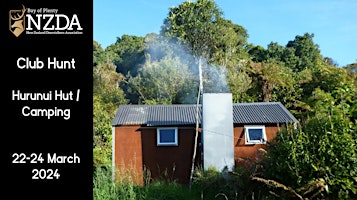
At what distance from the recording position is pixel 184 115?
13570 millimetres

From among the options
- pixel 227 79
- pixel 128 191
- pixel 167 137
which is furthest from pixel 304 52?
pixel 128 191

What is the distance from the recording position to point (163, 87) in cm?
2377

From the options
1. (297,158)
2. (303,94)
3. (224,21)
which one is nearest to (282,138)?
(297,158)

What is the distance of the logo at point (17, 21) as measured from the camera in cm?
252

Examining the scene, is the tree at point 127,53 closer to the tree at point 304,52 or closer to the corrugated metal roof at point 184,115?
the tree at point 304,52

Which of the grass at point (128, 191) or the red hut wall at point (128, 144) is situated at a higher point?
the red hut wall at point (128, 144)

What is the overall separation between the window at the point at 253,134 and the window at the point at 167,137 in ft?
6.66

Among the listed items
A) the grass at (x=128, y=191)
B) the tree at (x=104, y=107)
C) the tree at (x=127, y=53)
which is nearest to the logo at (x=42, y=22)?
the grass at (x=128, y=191)

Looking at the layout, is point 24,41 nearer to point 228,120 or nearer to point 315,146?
point 315,146

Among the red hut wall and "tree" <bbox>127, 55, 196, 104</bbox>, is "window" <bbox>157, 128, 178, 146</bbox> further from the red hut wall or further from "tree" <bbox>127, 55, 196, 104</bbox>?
"tree" <bbox>127, 55, 196, 104</bbox>

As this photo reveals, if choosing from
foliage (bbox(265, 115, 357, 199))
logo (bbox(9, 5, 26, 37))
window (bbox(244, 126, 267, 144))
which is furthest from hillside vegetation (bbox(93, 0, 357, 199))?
logo (bbox(9, 5, 26, 37))

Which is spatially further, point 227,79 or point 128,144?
point 227,79

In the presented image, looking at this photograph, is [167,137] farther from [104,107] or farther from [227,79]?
[227,79]

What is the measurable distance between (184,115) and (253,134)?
2139mm
